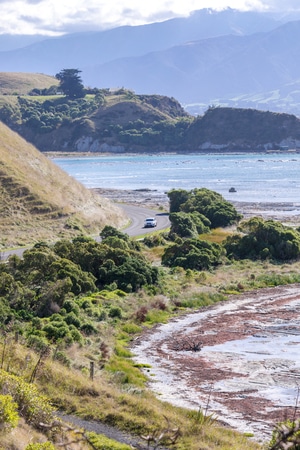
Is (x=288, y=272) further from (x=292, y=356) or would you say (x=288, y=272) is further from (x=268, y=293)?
(x=292, y=356)

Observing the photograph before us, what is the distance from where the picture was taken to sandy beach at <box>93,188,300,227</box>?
9450cm

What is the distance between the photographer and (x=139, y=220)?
8631cm

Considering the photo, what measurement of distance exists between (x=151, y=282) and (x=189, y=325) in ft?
26.4

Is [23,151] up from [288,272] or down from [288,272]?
up

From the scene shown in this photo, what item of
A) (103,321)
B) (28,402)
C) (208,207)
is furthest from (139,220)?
(28,402)

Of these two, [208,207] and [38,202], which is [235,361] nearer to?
[38,202]

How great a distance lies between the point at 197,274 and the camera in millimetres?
52625

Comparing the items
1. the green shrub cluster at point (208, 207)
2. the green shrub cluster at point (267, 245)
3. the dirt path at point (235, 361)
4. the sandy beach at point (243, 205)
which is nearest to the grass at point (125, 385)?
the dirt path at point (235, 361)

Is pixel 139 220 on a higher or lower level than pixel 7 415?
lower

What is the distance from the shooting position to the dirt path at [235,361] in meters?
25.2

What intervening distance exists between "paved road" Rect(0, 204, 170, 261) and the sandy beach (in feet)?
14.0

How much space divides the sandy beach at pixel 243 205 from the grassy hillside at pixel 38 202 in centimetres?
1897

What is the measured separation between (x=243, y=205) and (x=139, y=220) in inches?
1146

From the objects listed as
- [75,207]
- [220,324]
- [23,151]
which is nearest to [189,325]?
[220,324]
